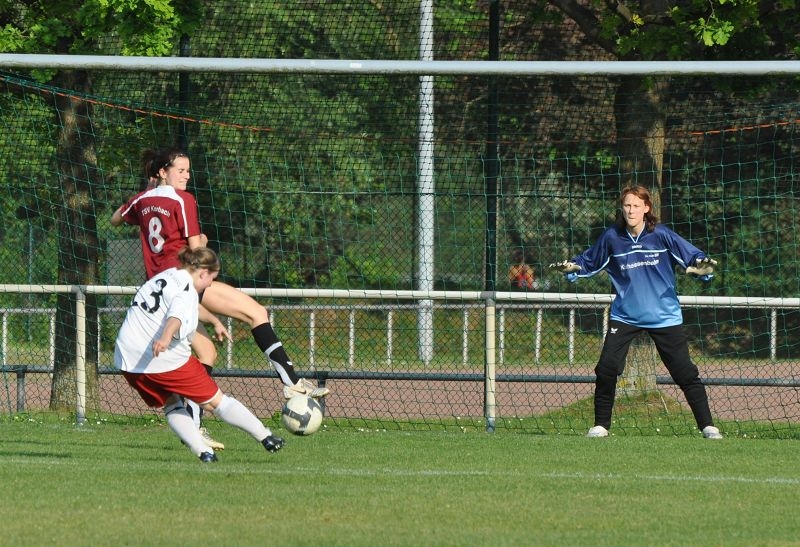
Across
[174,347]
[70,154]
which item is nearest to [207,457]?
[174,347]

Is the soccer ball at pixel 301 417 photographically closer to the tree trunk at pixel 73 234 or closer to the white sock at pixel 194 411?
the white sock at pixel 194 411

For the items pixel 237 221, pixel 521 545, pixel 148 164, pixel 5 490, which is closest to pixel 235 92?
pixel 237 221

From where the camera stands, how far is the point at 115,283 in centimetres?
1335

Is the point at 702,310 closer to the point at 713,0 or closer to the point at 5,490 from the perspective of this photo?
the point at 713,0

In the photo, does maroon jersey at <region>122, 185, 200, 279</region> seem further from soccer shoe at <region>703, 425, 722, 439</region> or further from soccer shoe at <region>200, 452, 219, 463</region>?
soccer shoe at <region>703, 425, 722, 439</region>

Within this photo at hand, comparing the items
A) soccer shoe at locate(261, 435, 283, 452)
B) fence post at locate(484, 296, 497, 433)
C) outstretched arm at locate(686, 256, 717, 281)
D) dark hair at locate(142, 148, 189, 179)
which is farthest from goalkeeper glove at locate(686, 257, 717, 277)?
dark hair at locate(142, 148, 189, 179)

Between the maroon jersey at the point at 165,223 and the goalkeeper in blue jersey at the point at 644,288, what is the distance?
2755 millimetres

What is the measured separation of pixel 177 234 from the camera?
8.75 metres

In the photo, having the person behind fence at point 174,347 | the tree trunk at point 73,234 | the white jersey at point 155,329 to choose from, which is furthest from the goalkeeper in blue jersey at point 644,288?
the tree trunk at point 73,234

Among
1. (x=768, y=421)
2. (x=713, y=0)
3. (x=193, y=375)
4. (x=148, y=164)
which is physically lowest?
(x=768, y=421)

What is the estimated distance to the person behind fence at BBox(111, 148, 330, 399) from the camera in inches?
343

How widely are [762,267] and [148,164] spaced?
23.3 feet

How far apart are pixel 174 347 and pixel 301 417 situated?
0.89 metres

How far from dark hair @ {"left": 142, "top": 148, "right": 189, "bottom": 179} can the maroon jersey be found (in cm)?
14
